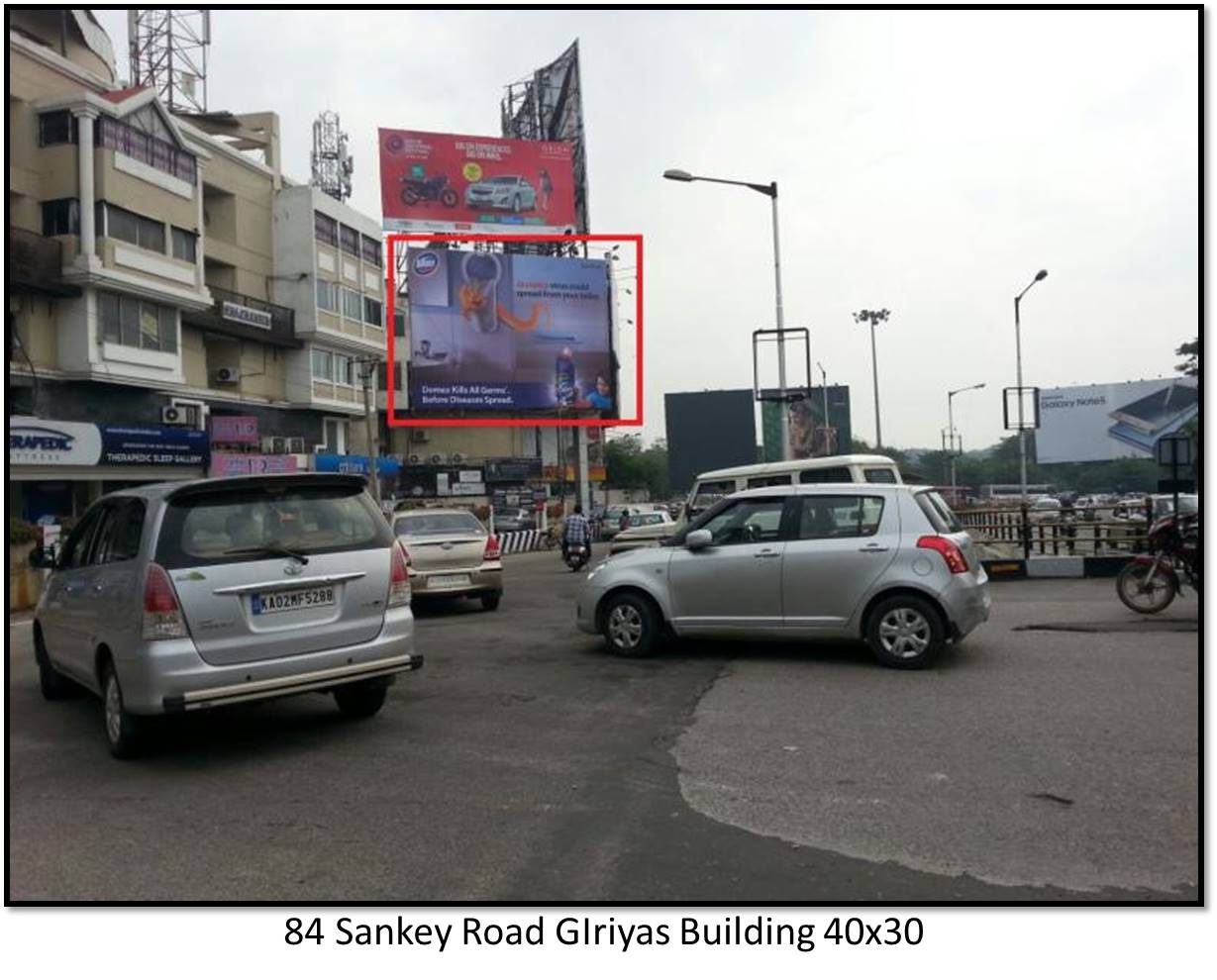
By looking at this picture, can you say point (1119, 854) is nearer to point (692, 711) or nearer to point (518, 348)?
point (692, 711)

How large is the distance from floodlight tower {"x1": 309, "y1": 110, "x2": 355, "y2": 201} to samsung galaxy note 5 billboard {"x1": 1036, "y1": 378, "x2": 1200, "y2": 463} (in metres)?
34.6

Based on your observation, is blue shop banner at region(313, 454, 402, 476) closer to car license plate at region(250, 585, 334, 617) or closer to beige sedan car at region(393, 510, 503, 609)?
beige sedan car at region(393, 510, 503, 609)

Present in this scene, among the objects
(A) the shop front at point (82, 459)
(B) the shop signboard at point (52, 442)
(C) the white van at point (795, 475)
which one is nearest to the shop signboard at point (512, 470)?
(A) the shop front at point (82, 459)

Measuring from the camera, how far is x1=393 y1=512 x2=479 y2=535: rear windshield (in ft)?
45.5

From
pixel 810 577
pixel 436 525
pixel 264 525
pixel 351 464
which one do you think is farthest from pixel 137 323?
pixel 810 577

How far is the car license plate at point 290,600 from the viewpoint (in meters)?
5.76

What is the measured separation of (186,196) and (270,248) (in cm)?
845

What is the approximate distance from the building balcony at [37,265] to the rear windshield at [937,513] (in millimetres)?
25144

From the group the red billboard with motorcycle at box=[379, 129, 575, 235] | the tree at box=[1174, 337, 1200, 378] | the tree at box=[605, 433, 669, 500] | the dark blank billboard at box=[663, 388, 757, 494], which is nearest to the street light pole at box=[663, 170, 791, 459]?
the tree at box=[1174, 337, 1200, 378]

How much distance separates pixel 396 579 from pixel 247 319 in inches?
1328

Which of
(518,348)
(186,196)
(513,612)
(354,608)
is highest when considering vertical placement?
(186,196)

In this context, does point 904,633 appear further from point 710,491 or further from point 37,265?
point 37,265

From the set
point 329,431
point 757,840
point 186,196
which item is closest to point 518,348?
point 329,431

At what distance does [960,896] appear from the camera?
3.71 meters
